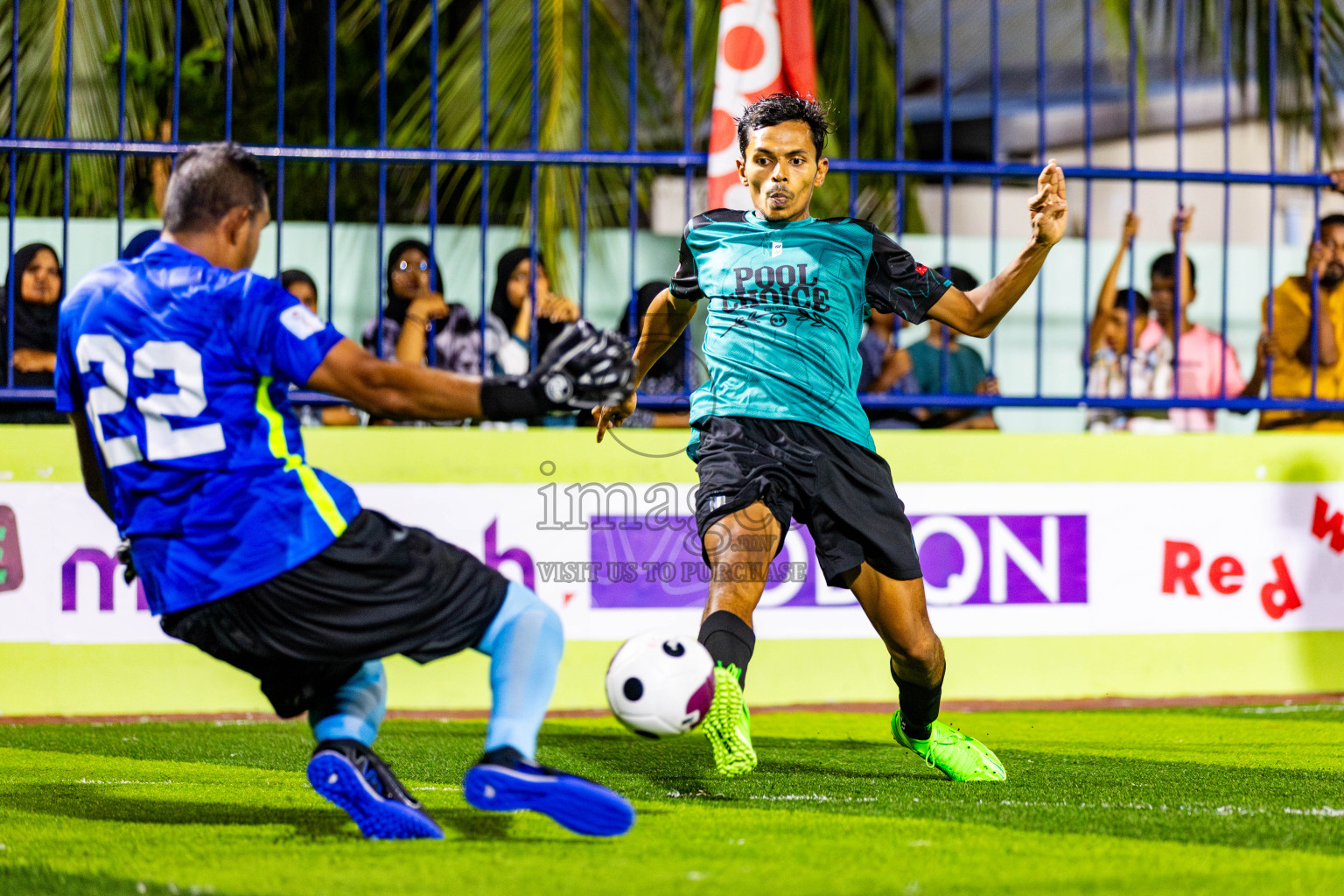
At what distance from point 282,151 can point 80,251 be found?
201 centimetres

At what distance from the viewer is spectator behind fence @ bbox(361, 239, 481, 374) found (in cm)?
642

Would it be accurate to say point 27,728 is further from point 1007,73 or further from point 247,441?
point 1007,73

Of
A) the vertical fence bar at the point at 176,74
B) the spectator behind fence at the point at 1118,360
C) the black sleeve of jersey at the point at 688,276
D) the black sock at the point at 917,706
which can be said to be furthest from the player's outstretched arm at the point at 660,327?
the spectator behind fence at the point at 1118,360

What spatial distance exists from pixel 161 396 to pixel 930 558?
4006 millimetres

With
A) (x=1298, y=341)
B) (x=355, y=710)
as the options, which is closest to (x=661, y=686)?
(x=355, y=710)

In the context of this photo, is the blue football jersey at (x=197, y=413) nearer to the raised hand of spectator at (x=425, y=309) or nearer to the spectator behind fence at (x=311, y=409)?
the raised hand of spectator at (x=425, y=309)

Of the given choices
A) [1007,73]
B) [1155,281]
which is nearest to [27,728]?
[1155,281]

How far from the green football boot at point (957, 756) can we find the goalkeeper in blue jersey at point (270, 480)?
1.54 metres

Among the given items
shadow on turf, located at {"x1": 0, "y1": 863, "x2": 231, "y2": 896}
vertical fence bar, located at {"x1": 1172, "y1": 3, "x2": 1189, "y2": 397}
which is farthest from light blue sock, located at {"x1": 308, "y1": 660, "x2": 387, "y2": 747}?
vertical fence bar, located at {"x1": 1172, "y1": 3, "x2": 1189, "y2": 397}

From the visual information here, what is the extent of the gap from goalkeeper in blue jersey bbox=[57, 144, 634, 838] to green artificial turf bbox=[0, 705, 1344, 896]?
221 millimetres

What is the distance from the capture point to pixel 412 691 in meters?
6.10

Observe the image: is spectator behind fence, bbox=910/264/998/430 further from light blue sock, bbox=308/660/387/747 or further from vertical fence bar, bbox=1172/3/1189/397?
light blue sock, bbox=308/660/387/747

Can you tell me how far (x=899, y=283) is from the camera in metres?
4.13

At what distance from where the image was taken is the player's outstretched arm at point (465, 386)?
2.91m
